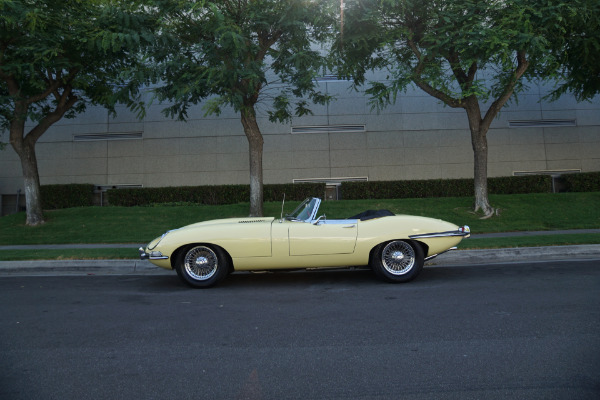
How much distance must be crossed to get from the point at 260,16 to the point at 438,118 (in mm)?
11134

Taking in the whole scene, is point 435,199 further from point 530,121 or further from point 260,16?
point 260,16

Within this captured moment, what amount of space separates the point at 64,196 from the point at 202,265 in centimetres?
1423

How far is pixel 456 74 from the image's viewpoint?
1377 cm

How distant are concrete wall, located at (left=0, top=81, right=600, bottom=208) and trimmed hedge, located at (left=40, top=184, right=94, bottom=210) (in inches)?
53.3

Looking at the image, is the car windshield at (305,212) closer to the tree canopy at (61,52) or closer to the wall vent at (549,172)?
the tree canopy at (61,52)

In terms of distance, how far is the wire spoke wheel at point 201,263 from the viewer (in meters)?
6.42

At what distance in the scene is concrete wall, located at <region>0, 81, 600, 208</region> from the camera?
19.6 metres

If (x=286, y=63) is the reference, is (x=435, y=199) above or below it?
below

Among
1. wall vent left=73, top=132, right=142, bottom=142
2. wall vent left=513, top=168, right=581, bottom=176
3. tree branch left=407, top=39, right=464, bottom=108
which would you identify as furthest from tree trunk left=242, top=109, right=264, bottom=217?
wall vent left=513, top=168, right=581, bottom=176

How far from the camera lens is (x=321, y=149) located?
19656 mm

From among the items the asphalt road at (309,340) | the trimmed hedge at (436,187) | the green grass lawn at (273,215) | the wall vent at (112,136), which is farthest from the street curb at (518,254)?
the wall vent at (112,136)

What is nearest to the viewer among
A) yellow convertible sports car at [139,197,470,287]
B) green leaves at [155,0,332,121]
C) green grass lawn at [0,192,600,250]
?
yellow convertible sports car at [139,197,470,287]

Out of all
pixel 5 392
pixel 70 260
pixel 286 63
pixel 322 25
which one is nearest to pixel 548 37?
pixel 322 25

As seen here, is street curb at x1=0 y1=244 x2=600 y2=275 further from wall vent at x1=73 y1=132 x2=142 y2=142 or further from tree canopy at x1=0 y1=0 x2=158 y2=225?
wall vent at x1=73 y1=132 x2=142 y2=142
